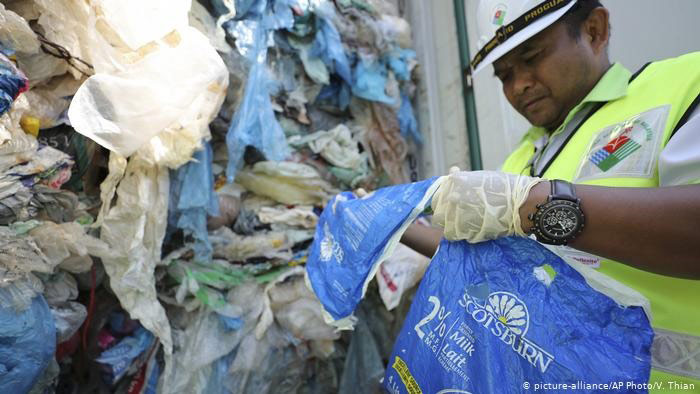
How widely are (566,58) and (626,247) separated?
1.54 ft

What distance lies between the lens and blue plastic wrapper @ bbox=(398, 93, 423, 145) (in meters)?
1.84

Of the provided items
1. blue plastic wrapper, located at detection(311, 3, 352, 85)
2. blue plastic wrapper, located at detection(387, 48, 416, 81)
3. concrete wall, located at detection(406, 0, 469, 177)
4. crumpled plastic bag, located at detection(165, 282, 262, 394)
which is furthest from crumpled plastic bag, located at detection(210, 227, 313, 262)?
blue plastic wrapper, located at detection(387, 48, 416, 81)

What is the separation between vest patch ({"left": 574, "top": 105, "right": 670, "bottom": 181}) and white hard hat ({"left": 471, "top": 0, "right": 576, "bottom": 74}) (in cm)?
27

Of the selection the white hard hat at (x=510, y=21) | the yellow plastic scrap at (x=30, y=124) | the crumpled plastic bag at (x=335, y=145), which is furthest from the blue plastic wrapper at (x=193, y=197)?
the white hard hat at (x=510, y=21)

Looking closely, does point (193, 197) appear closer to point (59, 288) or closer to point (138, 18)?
point (59, 288)

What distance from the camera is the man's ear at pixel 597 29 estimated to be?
78cm

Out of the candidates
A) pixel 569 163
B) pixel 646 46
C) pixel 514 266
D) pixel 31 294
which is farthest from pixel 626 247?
pixel 31 294

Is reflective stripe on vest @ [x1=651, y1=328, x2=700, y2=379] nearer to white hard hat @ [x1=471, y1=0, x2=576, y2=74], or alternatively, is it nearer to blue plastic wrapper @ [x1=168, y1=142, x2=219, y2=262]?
white hard hat @ [x1=471, y1=0, x2=576, y2=74]

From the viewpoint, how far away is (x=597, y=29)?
79 cm

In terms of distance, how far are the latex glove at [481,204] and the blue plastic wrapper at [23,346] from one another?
84cm

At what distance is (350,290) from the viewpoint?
30.2 inches

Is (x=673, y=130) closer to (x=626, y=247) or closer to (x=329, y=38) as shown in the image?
(x=626, y=247)

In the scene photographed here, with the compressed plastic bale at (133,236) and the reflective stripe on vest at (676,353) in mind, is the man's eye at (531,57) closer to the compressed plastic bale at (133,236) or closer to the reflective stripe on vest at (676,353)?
the reflective stripe on vest at (676,353)

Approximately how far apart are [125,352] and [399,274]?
2.96ft
